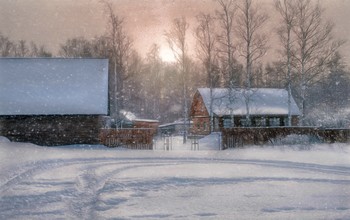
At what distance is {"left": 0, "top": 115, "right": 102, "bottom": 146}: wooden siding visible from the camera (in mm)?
31812

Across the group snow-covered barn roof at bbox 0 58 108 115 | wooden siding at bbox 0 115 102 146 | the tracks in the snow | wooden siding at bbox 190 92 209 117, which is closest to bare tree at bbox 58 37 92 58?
wooden siding at bbox 190 92 209 117

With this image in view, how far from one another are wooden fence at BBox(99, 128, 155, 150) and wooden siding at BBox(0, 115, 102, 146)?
4.01ft

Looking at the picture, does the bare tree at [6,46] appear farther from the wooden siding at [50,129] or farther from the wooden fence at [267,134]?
the wooden fence at [267,134]

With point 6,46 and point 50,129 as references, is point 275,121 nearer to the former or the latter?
point 50,129

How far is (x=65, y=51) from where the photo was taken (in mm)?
76000

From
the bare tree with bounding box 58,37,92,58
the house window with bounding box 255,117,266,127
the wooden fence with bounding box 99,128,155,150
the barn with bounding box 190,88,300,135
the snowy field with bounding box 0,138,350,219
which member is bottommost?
the snowy field with bounding box 0,138,350,219

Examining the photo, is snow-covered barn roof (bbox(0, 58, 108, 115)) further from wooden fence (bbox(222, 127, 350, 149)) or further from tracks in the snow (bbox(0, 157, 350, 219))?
tracks in the snow (bbox(0, 157, 350, 219))

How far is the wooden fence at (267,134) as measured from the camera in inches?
1222

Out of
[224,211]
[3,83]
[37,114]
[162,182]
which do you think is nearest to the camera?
[224,211]

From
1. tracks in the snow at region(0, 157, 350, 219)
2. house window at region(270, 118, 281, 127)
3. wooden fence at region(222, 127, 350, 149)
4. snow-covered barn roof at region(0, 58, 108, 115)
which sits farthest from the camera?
house window at region(270, 118, 281, 127)

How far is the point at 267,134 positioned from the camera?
32.1m

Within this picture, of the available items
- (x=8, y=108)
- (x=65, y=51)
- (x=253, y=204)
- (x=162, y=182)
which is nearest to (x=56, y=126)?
(x=8, y=108)

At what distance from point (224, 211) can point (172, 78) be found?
8468 centimetres

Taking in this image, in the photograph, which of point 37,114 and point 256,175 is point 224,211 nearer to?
point 256,175
